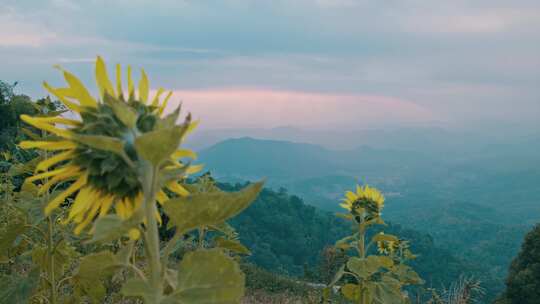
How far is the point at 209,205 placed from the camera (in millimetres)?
934

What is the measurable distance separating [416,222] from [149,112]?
15460 centimetres

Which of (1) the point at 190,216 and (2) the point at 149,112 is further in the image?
(2) the point at 149,112

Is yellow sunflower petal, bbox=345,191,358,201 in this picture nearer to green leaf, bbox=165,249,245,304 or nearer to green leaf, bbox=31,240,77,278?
green leaf, bbox=31,240,77,278

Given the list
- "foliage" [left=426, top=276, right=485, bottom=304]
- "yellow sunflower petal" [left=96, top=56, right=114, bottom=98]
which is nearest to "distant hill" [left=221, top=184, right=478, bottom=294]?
"foliage" [left=426, top=276, right=485, bottom=304]

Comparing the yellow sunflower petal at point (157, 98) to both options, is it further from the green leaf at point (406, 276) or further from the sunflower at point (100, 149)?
the green leaf at point (406, 276)

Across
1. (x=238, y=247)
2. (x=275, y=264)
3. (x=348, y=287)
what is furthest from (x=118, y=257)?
(x=275, y=264)

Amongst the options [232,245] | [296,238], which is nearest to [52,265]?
[232,245]

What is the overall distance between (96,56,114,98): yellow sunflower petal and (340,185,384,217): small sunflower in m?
3.24

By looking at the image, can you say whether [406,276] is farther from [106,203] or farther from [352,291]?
[106,203]

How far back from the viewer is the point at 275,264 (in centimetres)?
4825

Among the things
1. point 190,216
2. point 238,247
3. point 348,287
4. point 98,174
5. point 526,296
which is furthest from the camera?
point 526,296

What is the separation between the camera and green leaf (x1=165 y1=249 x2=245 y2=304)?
958 mm

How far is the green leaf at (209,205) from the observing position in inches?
36.5

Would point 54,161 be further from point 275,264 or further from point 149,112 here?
point 275,264
